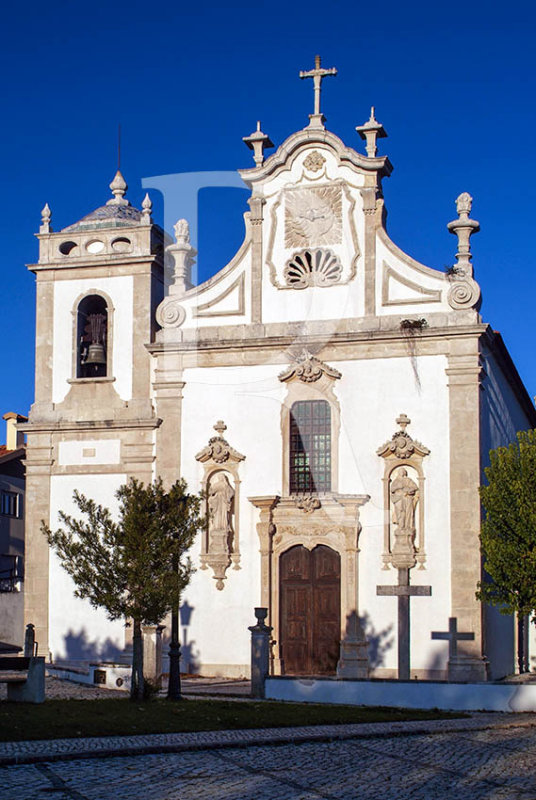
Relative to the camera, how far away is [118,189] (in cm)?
3300

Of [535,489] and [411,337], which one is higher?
[411,337]

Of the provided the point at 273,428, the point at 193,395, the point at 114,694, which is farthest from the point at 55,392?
the point at 114,694

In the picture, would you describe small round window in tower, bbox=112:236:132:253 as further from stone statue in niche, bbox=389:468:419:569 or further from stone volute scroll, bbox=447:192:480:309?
stone statue in niche, bbox=389:468:419:569

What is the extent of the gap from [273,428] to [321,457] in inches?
53.4

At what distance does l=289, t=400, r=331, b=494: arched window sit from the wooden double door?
4.96 ft

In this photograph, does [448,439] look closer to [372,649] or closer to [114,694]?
[372,649]

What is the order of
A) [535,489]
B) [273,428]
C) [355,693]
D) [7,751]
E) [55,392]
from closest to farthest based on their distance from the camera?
[7,751] → [355,693] → [535,489] → [273,428] → [55,392]

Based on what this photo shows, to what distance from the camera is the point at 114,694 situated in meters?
22.8

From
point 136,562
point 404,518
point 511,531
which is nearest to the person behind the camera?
point 136,562

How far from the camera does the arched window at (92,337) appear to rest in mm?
30703

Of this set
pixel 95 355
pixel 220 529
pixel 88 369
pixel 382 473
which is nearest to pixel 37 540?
pixel 88 369

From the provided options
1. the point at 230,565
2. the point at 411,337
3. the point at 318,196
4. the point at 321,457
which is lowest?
the point at 230,565

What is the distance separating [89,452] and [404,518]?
8.30 meters

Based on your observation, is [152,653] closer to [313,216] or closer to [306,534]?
[306,534]
